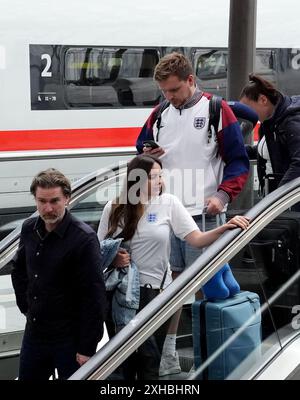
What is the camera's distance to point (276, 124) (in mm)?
5422

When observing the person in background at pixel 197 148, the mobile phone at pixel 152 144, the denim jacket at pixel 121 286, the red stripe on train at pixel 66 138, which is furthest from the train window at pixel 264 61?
the denim jacket at pixel 121 286

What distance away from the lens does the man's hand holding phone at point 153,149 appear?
17.3ft

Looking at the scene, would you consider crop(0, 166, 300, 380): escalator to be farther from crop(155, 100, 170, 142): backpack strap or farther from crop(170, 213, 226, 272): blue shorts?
crop(155, 100, 170, 142): backpack strap

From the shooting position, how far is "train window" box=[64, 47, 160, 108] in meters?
10.4

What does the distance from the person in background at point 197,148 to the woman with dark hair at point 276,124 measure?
25 centimetres

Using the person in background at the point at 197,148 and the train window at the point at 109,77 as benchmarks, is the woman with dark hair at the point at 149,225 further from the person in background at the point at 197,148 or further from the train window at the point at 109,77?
the train window at the point at 109,77

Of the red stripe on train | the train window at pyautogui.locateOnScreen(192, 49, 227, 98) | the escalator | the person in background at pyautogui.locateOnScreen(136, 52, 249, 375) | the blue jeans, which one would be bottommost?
the blue jeans

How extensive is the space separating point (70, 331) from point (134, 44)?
6457 mm

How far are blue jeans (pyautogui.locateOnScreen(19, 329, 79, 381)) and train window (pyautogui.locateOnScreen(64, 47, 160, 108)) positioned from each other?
5826 millimetres

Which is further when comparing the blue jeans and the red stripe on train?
the red stripe on train

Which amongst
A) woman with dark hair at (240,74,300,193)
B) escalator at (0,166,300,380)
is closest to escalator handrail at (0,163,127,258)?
woman with dark hair at (240,74,300,193)

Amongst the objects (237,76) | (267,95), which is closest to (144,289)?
(267,95)

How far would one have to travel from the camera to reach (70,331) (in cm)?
468
